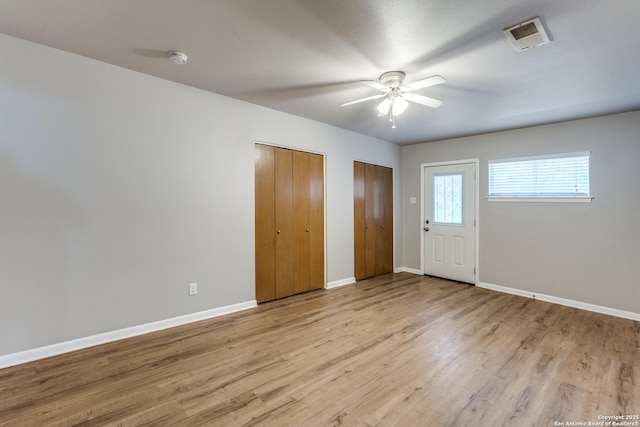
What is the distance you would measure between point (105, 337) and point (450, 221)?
5.05m

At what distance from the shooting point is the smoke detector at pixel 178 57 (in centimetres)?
239

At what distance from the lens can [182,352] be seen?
8.34ft

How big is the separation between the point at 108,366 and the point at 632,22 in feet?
14.6

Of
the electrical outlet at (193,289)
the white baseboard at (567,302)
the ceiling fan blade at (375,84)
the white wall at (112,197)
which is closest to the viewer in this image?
the white wall at (112,197)

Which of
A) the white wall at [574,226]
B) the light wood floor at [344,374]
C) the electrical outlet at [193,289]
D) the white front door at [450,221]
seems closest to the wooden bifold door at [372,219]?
the white front door at [450,221]

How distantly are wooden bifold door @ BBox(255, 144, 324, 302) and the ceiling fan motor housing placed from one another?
5.66 ft

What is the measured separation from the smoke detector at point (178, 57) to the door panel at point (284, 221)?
1.60 meters

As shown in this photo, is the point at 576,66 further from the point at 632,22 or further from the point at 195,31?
the point at 195,31

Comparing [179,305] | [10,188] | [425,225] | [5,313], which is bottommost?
[179,305]

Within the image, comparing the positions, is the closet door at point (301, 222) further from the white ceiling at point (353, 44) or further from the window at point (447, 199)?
the window at point (447, 199)

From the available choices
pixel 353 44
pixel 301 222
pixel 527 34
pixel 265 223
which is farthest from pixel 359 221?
pixel 527 34

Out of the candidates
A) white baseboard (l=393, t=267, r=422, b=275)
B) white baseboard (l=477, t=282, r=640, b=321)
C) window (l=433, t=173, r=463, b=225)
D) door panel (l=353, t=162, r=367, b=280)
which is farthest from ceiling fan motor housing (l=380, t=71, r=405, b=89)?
white baseboard (l=393, t=267, r=422, b=275)

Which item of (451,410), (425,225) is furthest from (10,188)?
(425,225)

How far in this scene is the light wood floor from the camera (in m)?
1.81
